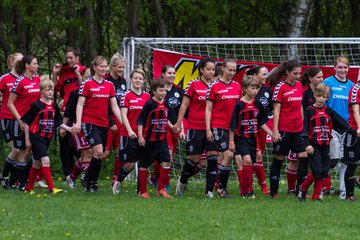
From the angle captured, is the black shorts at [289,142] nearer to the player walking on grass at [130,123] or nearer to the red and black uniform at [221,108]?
the red and black uniform at [221,108]

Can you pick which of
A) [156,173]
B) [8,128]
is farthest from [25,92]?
[156,173]

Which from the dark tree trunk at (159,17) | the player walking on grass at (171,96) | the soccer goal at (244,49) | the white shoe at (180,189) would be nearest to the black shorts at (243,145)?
the white shoe at (180,189)

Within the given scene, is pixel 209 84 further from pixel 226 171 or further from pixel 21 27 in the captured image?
pixel 21 27

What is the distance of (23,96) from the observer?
606 inches

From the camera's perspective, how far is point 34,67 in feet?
50.0

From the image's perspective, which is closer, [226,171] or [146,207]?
[146,207]

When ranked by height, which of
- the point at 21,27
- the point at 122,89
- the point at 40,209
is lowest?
the point at 40,209

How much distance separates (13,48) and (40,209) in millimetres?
16173

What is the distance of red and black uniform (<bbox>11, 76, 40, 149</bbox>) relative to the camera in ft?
50.1

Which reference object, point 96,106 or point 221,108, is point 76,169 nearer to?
point 96,106

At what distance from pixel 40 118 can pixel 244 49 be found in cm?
673

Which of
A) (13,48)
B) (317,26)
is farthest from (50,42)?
(317,26)

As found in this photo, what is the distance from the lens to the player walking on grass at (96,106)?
1459cm

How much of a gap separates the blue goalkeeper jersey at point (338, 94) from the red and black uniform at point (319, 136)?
1.28 meters
